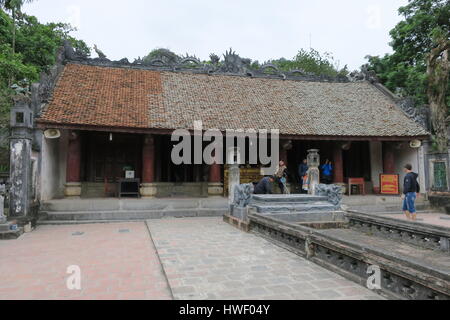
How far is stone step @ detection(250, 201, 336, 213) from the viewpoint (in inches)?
301

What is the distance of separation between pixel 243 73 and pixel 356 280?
13.1m

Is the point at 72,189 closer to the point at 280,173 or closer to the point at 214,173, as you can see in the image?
the point at 214,173

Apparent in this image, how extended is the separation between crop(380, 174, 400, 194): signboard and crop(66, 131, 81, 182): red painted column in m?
12.1

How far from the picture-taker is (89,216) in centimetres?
941

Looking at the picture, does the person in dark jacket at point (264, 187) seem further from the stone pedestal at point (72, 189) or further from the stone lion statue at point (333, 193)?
the stone pedestal at point (72, 189)

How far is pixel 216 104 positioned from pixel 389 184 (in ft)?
26.3

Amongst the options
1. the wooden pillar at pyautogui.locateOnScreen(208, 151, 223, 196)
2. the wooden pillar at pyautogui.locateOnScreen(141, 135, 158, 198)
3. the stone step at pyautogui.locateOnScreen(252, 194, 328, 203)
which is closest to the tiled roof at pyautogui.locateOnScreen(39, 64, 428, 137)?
the wooden pillar at pyautogui.locateOnScreen(141, 135, 158, 198)

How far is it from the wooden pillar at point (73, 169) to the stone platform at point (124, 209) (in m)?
0.55

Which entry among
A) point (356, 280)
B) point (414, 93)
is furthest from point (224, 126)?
point (414, 93)

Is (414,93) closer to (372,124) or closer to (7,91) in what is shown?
(372,124)

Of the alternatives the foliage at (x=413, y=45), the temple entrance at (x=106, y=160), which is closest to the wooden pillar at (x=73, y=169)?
the temple entrance at (x=106, y=160)

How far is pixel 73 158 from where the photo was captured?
10469 mm

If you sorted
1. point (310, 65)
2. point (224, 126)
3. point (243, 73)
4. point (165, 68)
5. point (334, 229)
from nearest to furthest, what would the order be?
1. point (334, 229)
2. point (224, 126)
3. point (165, 68)
4. point (243, 73)
5. point (310, 65)

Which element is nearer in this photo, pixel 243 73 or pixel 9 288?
pixel 9 288
